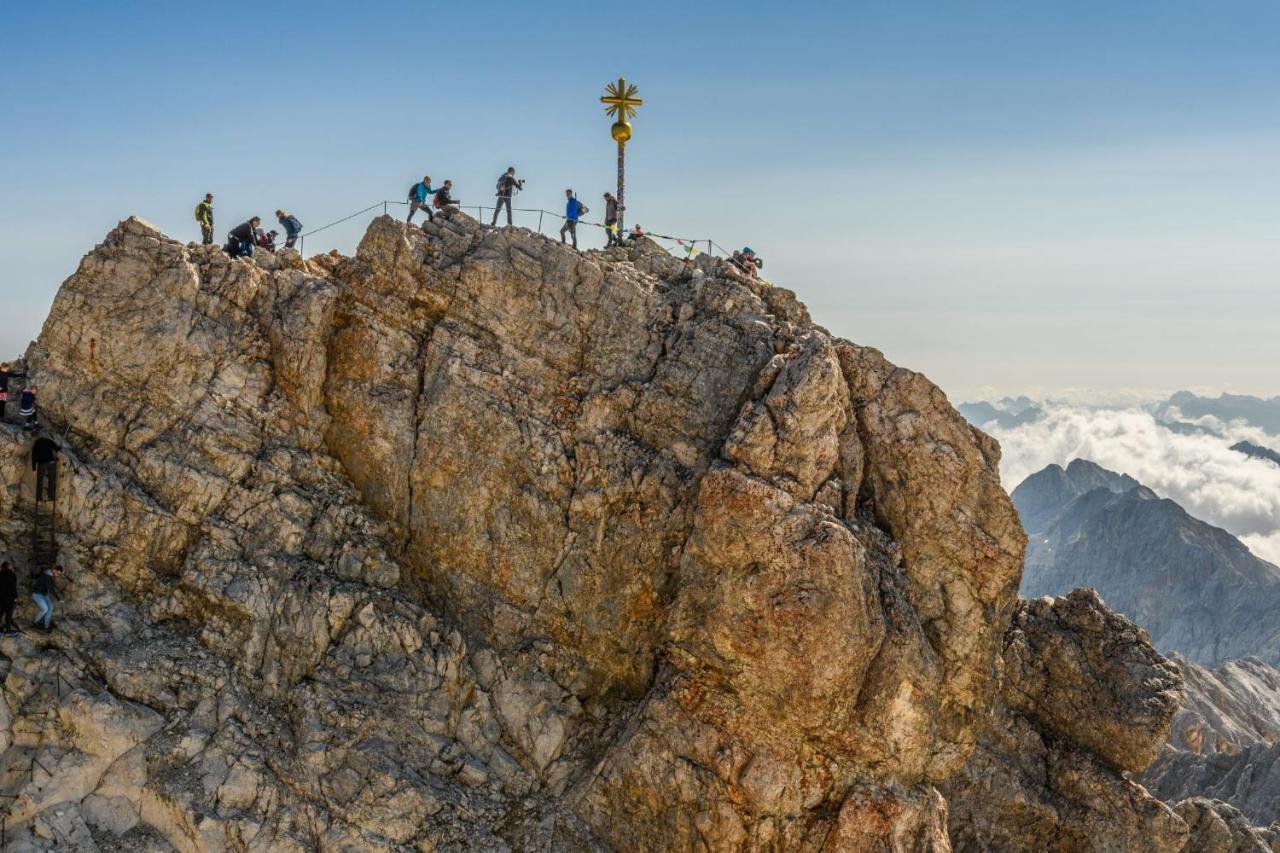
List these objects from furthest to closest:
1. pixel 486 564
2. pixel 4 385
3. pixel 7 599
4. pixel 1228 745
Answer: pixel 1228 745 → pixel 486 564 → pixel 4 385 → pixel 7 599

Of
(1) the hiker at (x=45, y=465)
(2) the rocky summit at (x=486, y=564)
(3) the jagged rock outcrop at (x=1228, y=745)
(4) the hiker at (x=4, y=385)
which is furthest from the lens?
(3) the jagged rock outcrop at (x=1228, y=745)

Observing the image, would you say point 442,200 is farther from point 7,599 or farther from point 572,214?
point 7,599

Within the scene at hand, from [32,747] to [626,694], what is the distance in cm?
1909

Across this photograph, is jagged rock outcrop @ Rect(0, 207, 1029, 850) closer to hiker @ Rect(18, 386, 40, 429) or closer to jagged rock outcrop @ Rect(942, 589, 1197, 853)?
hiker @ Rect(18, 386, 40, 429)

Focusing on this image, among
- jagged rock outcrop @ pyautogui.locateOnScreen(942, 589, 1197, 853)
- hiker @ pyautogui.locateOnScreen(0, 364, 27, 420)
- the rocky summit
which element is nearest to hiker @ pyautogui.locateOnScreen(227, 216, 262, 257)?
the rocky summit

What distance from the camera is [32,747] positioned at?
33.2m

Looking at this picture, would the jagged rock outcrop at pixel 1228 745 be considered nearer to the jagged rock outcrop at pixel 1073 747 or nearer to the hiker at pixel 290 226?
the jagged rock outcrop at pixel 1073 747

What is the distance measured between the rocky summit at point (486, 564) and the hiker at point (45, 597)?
83 centimetres

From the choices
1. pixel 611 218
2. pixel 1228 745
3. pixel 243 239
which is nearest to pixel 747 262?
pixel 611 218

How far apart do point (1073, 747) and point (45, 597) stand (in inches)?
1554

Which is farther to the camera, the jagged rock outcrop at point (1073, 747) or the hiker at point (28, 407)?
the jagged rock outcrop at point (1073, 747)

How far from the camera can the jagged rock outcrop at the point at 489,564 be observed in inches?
1368

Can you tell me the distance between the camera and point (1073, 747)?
148 ft

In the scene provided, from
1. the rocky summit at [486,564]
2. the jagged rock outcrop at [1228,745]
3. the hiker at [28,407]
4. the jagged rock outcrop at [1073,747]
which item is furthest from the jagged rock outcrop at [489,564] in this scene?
the jagged rock outcrop at [1228,745]
